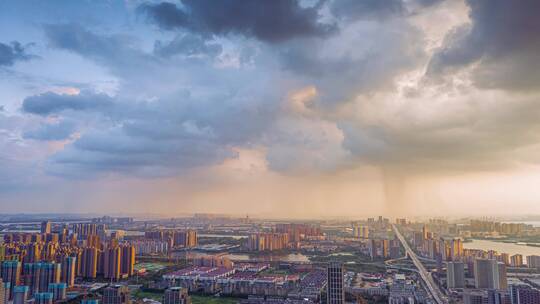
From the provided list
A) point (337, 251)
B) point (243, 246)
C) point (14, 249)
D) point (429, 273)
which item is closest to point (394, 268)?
point (429, 273)

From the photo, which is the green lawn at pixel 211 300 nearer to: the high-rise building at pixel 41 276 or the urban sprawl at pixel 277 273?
the urban sprawl at pixel 277 273

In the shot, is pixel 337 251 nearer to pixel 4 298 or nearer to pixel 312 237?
pixel 312 237

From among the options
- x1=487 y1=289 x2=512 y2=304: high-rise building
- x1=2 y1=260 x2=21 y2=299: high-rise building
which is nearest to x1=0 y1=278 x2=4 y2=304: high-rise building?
x1=2 y1=260 x2=21 y2=299: high-rise building

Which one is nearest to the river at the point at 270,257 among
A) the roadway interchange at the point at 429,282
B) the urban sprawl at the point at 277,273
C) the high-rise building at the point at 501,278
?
the urban sprawl at the point at 277,273

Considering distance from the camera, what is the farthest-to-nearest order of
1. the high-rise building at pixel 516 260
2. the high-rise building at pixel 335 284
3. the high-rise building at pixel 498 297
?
the high-rise building at pixel 516 260 < the high-rise building at pixel 498 297 < the high-rise building at pixel 335 284

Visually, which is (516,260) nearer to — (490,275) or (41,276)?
(490,275)
